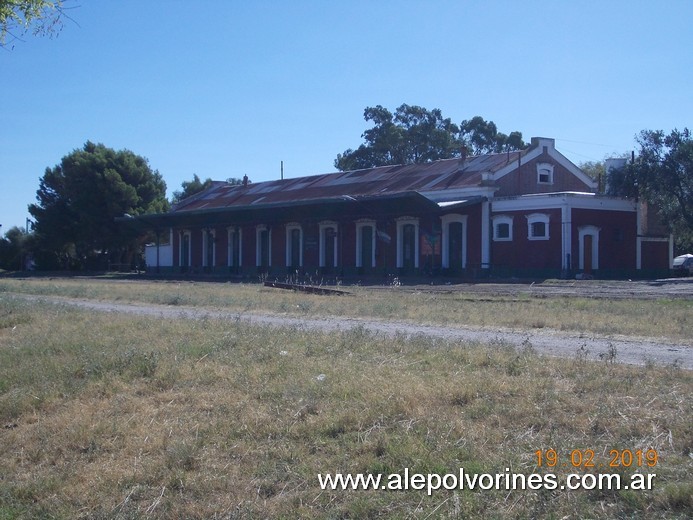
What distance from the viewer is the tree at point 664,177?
45.2 meters

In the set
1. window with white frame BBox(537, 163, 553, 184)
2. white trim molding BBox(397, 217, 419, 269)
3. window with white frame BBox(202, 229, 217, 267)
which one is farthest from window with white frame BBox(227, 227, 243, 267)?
window with white frame BBox(537, 163, 553, 184)

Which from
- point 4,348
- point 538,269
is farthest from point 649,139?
point 4,348

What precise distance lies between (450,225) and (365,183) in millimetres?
9562

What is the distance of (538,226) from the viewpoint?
138 ft

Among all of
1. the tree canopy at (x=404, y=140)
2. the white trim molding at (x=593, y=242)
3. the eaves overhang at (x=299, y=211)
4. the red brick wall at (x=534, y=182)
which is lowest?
the white trim molding at (x=593, y=242)

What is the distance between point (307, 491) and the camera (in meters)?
6.59

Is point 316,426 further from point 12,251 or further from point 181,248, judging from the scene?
point 12,251

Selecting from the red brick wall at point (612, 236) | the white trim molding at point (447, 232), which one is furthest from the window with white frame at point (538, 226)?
the white trim molding at point (447, 232)

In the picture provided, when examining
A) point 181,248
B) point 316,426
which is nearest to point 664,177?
point 181,248

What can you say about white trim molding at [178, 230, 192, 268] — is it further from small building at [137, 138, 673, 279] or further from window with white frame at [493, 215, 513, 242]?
window with white frame at [493, 215, 513, 242]

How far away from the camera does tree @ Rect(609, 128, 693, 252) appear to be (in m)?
45.2

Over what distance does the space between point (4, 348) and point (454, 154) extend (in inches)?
3108
